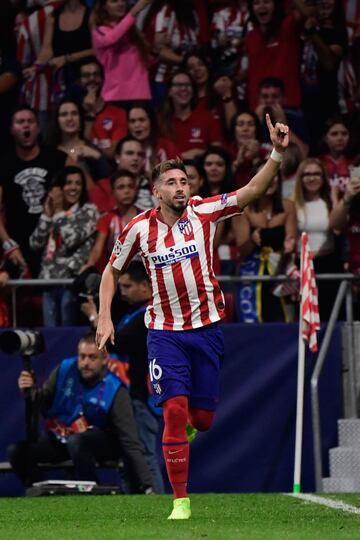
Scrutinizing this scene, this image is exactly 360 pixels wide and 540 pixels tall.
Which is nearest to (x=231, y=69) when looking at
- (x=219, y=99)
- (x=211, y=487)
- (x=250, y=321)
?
(x=219, y=99)

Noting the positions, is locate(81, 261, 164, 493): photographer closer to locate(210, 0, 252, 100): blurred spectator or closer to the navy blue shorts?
the navy blue shorts

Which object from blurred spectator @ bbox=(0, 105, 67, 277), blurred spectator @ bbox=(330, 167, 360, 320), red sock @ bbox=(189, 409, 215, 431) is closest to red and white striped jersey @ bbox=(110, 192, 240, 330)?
red sock @ bbox=(189, 409, 215, 431)

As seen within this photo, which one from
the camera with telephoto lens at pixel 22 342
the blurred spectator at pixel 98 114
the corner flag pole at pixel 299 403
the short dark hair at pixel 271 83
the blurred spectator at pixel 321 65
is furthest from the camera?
the blurred spectator at pixel 321 65

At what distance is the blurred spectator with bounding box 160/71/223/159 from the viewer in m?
14.1

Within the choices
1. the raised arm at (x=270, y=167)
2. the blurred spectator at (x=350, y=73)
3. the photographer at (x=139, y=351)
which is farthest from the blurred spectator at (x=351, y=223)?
the raised arm at (x=270, y=167)

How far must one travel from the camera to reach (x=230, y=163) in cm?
1304

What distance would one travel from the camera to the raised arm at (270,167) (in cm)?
791

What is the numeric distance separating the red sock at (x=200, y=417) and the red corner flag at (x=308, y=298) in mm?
3303

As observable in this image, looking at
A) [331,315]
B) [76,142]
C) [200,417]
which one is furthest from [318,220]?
[200,417]

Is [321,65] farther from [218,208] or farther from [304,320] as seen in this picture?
[218,208]

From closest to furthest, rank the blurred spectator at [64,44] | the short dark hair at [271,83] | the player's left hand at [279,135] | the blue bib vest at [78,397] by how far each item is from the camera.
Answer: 1. the player's left hand at [279,135]
2. the blue bib vest at [78,397]
3. the short dark hair at [271,83]
4. the blurred spectator at [64,44]

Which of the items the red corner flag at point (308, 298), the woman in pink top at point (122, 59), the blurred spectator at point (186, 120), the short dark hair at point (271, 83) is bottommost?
the red corner flag at point (308, 298)

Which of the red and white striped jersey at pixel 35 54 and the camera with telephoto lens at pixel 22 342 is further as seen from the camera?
the red and white striped jersey at pixel 35 54

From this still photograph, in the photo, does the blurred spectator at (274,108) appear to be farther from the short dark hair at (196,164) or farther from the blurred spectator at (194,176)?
the blurred spectator at (194,176)
